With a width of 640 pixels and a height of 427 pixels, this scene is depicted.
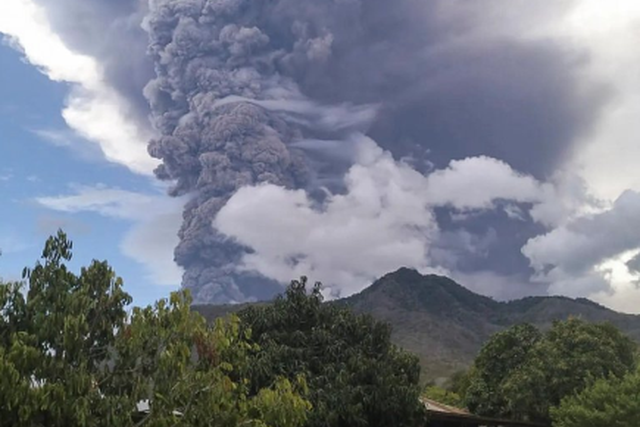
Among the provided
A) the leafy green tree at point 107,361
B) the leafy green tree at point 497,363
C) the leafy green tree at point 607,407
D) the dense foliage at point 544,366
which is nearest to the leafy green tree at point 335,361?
the leafy green tree at point 607,407

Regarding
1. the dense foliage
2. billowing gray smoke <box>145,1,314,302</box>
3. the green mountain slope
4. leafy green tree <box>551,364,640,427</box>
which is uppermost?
billowing gray smoke <box>145,1,314,302</box>

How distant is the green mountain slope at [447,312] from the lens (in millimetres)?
142125

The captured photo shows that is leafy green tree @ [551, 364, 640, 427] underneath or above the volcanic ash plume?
underneath

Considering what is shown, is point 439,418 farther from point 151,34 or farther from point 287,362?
point 151,34

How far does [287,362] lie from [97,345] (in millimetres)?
10947

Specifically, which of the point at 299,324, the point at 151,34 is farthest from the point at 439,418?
the point at 151,34

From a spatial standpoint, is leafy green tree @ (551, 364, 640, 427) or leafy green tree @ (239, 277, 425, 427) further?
leafy green tree @ (551, 364, 640, 427)

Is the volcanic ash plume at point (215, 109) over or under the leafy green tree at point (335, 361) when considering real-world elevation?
over

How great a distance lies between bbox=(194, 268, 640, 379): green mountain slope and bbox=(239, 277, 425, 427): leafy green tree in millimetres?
104786

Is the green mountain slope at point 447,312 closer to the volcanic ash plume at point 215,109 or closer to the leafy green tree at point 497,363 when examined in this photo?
the volcanic ash plume at point 215,109

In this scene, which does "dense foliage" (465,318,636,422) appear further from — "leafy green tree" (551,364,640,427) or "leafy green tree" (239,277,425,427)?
"leafy green tree" (239,277,425,427)

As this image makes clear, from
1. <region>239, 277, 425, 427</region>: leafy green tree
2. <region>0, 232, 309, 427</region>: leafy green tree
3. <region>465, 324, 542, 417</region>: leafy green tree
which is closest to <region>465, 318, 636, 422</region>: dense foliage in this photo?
<region>465, 324, 542, 417</region>: leafy green tree

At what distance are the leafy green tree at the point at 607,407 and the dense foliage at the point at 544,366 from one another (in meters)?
Result: 6.23

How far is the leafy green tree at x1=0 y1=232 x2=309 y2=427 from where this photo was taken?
426 inches
